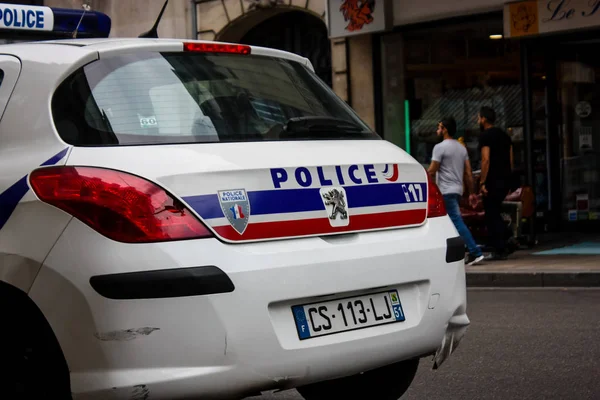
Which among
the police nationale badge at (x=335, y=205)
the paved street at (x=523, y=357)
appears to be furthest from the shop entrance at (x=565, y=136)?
the police nationale badge at (x=335, y=205)

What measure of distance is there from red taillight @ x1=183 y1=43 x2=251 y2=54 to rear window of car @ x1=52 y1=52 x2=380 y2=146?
2 centimetres

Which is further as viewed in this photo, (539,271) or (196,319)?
(539,271)

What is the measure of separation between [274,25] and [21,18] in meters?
11.8

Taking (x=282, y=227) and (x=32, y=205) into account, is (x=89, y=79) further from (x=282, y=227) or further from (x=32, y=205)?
(x=282, y=227)

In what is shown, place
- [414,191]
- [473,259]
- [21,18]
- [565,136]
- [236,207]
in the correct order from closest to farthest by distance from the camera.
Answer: [236,207] → [414,191] → [21,18] → [473,259] → [565,136]

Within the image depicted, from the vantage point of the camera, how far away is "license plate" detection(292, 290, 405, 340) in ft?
12.6

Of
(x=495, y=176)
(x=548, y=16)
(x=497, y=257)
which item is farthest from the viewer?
(x=548, y=16)

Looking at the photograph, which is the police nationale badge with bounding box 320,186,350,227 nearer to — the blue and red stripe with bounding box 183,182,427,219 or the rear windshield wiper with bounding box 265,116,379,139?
the blue and red stripe with bounding box 183,182,427,219

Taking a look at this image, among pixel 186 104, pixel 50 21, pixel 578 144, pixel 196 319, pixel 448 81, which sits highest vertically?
pixel 50 21

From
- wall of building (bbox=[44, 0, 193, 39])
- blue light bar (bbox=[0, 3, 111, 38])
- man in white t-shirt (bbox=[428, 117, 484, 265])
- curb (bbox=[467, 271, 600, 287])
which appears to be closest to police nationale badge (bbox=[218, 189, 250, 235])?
blue light bar (bbox=[0, 3, 111, 38])

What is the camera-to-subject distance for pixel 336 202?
4.05 metres

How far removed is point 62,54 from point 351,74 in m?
13.9

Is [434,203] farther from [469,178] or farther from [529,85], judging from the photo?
[529,85]

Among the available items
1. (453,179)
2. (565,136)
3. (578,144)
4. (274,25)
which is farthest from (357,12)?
(453,179)
